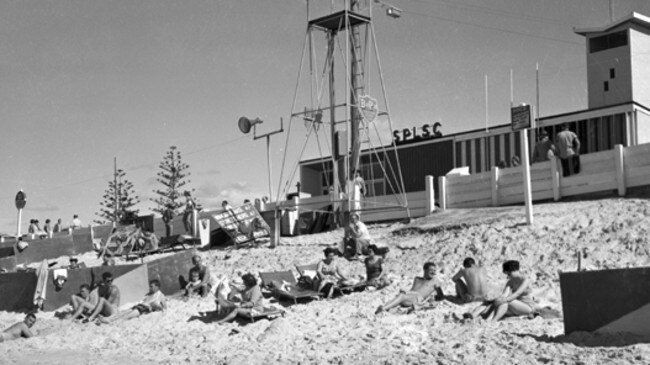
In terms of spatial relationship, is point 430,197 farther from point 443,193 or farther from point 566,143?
point 566,143

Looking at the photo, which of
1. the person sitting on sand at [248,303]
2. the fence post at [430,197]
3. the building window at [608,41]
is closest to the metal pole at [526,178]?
the fence post at [430,197]

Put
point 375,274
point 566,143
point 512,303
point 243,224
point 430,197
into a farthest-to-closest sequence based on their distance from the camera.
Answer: point 243,224 → point 430,197 → point 566,143 → point 375,274 → point 512,303

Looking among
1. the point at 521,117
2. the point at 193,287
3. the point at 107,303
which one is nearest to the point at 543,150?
the point at 521,117

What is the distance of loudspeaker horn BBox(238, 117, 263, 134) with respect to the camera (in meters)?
28.8

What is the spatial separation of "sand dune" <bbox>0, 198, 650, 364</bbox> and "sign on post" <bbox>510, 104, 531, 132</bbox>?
215cm

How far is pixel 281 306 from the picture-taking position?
1512cm

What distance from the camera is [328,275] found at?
15.8 m

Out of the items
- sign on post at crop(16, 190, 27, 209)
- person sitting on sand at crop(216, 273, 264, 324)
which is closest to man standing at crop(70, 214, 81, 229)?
sign on post at crop(16, 190, 27, 209)

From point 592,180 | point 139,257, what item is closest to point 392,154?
point 139,257

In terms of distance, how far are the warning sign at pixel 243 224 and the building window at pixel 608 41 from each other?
16101 millimetres

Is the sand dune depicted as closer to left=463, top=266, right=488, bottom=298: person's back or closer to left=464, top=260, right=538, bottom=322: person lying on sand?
left=464, top=260, right=538, bottom=322: person lying on sand

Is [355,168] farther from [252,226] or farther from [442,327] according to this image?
[442,327]

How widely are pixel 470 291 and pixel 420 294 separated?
2.44ft

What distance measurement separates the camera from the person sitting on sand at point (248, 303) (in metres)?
14.2
